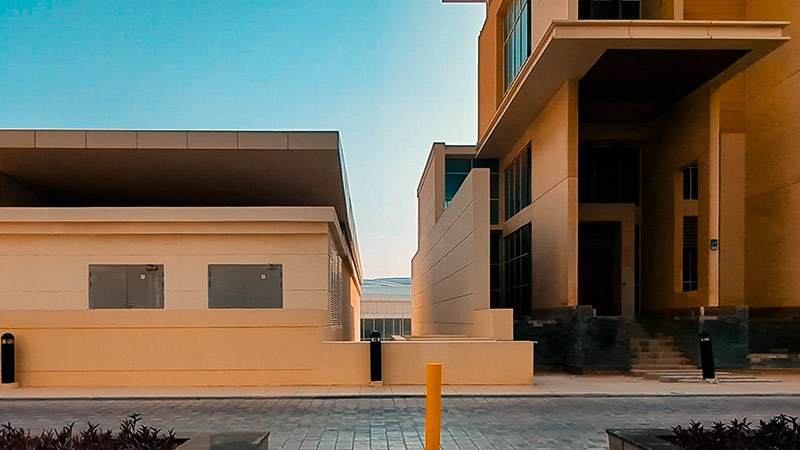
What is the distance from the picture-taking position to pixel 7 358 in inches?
555

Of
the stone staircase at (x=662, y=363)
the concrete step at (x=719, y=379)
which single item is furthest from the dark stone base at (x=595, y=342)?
the concrete step at (x=719, y=379)

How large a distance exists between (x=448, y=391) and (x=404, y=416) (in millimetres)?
3107

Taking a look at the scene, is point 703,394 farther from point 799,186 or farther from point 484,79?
point 484,79

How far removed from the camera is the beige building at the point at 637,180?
60.6ft

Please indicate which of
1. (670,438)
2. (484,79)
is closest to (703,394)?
(670,438)

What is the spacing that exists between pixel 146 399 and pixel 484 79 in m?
23.8

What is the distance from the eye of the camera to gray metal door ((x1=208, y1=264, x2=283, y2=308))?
15820mm

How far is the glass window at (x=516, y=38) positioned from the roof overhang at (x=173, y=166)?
854cm

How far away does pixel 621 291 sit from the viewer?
80.4 ft

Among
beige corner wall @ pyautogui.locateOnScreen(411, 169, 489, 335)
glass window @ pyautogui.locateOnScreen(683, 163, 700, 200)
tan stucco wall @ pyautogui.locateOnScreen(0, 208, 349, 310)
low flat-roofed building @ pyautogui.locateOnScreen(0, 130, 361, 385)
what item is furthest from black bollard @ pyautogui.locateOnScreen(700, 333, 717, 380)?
glass window @ pyautogui.locateOnScreen(683, 163, 700, 200)

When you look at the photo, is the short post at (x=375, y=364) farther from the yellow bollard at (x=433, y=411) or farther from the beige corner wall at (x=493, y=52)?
the beige corner wall at (x=493, y=52)

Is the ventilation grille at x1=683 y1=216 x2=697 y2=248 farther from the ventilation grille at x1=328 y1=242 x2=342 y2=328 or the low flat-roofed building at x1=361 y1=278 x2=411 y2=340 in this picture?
the low flat-roofed building at x1=361 y1=278 x2=411 y2=340

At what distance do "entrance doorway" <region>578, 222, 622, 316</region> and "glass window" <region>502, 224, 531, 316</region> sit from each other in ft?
7.49

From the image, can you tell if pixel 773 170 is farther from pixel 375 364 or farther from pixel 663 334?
pixel 375 364
